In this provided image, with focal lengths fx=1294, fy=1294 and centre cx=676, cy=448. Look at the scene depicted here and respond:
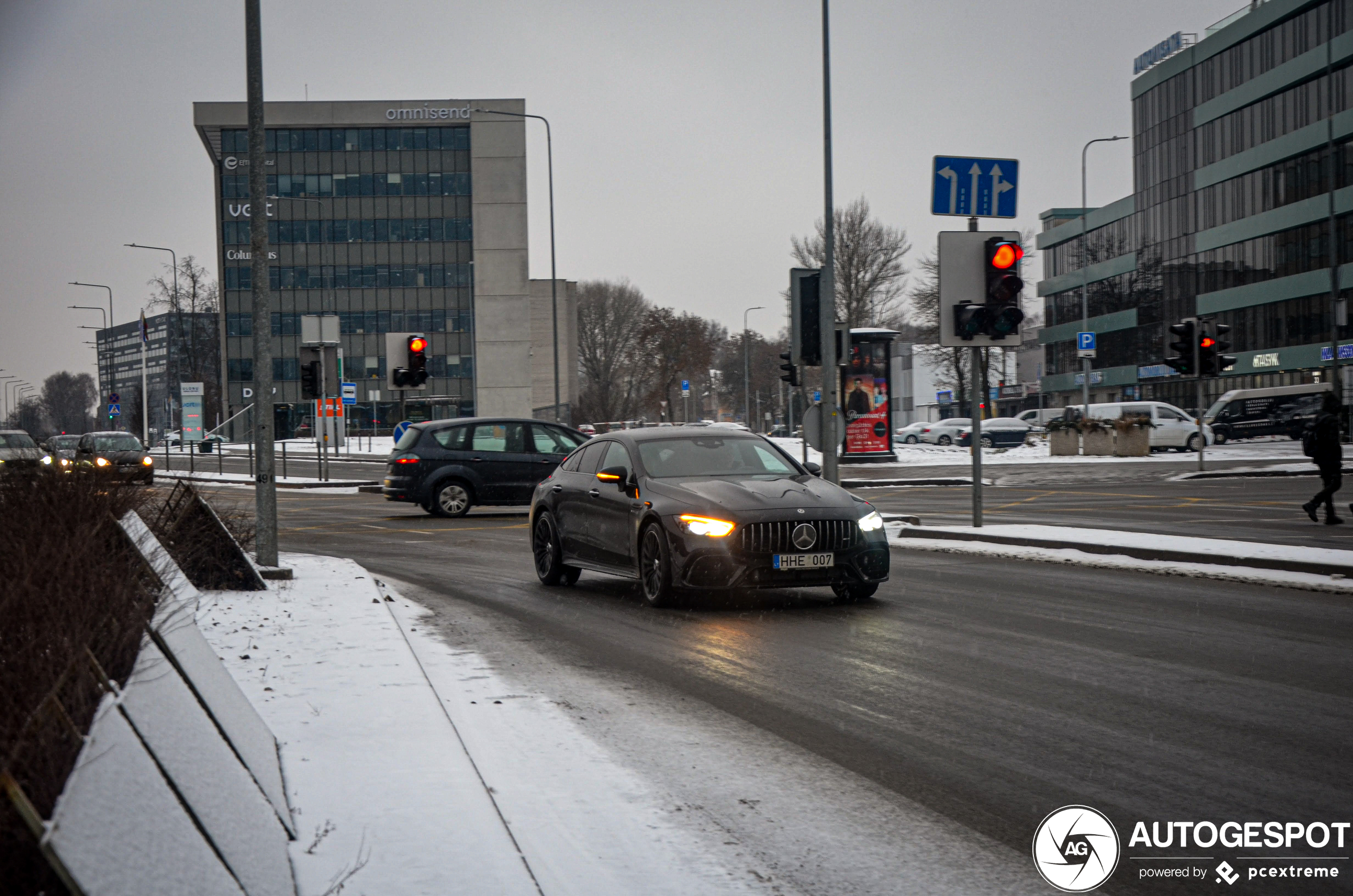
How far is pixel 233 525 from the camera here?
12.5m

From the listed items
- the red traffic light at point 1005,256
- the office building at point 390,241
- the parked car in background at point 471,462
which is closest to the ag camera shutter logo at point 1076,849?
the red traffic light at point 1005,256

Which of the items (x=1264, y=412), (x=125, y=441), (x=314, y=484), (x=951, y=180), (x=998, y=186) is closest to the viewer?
(x=951, y=180)

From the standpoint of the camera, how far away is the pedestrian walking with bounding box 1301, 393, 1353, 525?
709 inches

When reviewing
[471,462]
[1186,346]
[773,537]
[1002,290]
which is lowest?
[773,537]

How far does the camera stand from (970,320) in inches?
616

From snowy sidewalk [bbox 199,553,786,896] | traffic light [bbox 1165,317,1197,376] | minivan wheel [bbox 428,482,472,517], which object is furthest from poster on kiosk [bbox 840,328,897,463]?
snowy sidewalk [bbox 199,553,786,896]

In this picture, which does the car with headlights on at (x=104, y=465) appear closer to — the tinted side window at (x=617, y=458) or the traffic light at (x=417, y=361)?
the tinted side window at (x=617, y=458)

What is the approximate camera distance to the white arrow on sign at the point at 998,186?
53.7 ft

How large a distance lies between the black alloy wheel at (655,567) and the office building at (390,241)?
90.6 m

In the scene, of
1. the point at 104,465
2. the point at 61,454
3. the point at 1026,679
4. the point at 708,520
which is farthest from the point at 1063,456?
the point at 61,454

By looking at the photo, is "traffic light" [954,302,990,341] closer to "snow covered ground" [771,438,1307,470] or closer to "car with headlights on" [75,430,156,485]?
"car with headlights on" [75,430,156,485]

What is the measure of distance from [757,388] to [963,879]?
352 ft

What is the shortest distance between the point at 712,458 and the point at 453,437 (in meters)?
13.7

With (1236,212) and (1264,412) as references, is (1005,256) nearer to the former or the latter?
(1264,412)
